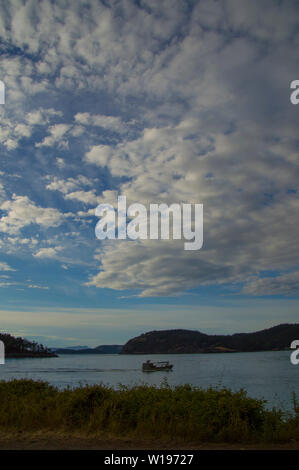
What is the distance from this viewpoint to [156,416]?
11.6m

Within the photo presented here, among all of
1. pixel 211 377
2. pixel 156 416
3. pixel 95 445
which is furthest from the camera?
pixel 211 377

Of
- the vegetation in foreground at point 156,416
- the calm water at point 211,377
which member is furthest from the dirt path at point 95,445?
the calm water at point 211,377

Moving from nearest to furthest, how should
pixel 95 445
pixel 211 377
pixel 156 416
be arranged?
pixel 95 445, pixel 156 416, pixel 211 377

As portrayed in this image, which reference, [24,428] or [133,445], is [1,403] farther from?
[133,445]

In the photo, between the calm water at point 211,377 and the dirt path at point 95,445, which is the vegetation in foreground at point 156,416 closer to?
the dirt path at point 95,445

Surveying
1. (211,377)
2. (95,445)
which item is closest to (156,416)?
(95,445)

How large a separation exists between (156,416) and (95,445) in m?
2.41

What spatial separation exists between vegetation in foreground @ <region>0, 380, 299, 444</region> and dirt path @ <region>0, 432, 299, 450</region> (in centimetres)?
45

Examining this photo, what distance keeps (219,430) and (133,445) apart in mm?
2569

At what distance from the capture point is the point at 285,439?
34.4 feet

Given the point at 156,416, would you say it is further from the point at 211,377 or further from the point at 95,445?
the point at 211,377

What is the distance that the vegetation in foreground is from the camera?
10.6 m

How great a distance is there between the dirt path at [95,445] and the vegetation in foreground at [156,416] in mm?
450
